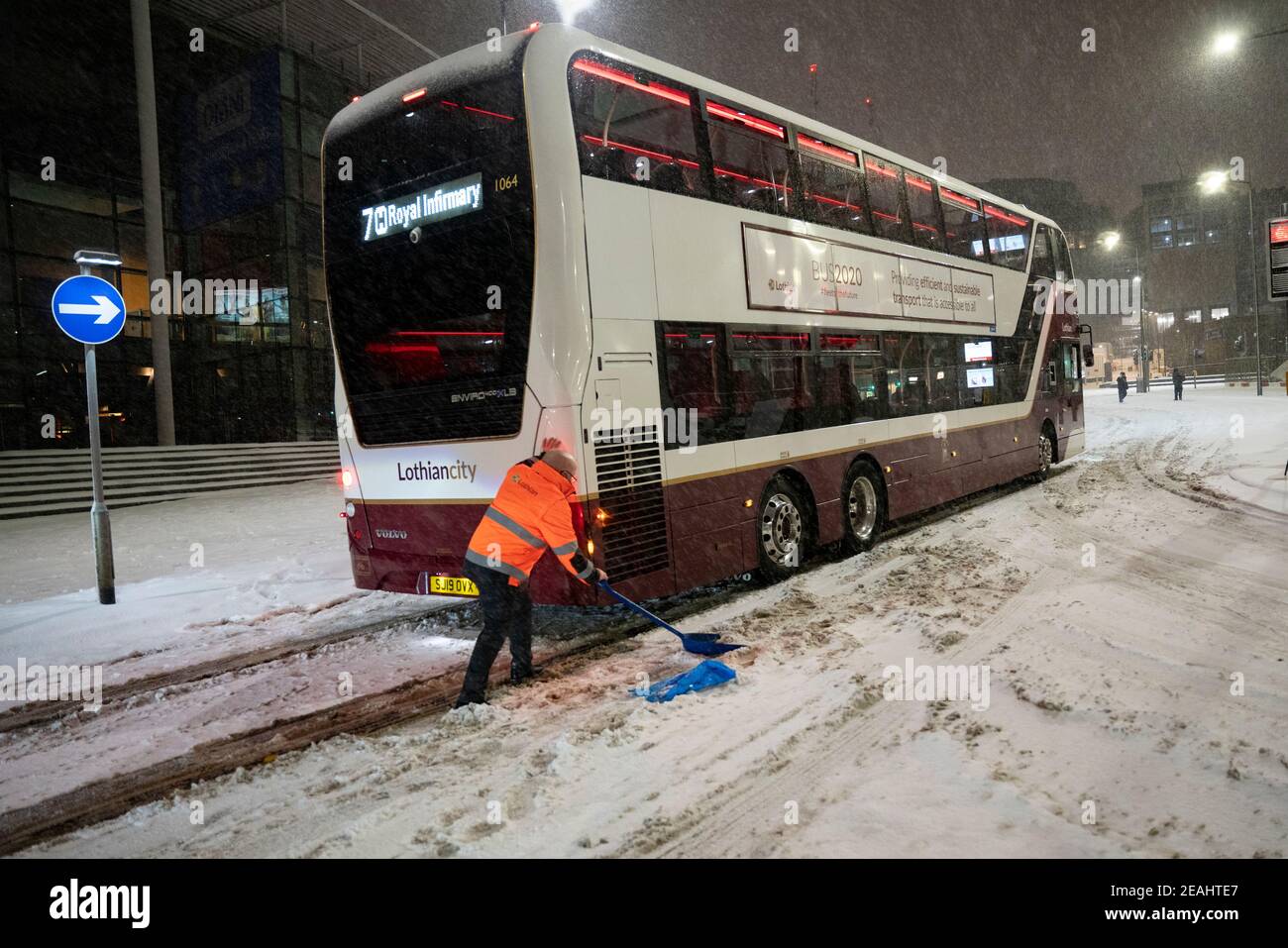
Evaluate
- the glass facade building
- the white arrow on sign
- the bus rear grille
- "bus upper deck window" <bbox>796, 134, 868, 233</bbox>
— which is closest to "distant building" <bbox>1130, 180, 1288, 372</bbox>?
the glass facade building

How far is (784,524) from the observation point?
815 cm

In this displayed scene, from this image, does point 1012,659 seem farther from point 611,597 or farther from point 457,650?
point 457,650

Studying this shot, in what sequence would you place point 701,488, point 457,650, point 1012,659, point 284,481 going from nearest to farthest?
point 1012,659, point 457,650, point 701,488, point 284,481

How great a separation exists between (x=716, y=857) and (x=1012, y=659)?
298 cm

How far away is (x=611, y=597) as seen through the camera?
19.1ft

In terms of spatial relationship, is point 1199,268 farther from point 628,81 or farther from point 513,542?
point 513,542

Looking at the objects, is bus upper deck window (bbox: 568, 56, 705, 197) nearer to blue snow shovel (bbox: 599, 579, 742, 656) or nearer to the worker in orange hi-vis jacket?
the worker in orange hi-vis jacket

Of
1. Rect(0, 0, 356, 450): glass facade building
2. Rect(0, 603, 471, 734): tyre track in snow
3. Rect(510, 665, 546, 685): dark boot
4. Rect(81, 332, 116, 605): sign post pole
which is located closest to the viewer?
Rect(0, 603, 471, 734): tyre track in snow

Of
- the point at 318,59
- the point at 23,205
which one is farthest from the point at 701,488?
the point at 318,59

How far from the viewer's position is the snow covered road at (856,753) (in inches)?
126

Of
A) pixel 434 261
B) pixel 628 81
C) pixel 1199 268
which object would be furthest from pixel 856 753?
pixel 1199 268

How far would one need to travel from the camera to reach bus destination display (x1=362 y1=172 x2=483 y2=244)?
5887 millimetres

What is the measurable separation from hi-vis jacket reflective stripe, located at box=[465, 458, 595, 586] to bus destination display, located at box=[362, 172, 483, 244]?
222 centimetres

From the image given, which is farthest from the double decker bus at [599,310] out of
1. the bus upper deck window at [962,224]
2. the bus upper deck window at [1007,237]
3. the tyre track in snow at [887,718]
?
the bus upper deck window at [1007,237]
